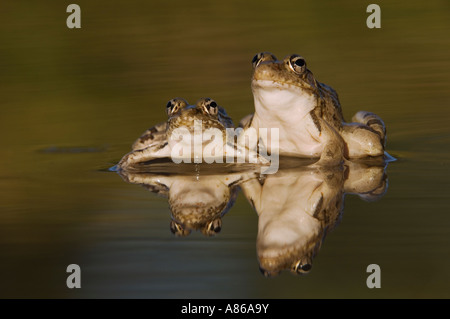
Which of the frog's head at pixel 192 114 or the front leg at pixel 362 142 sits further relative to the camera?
the front leg at pixel 362 142

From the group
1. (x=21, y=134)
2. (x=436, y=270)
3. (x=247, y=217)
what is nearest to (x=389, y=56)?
(x=21, y=134)

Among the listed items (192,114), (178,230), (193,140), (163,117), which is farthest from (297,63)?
(163,117)

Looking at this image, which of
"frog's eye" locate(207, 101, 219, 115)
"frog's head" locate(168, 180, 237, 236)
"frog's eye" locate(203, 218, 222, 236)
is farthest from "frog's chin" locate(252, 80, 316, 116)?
"frog's eye" locate(203, 218, 222, 236)

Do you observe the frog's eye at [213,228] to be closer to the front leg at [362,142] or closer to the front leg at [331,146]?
the front leg at [331,146]

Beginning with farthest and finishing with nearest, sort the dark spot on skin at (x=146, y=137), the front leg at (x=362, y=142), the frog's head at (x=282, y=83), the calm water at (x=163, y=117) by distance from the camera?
the dark spot on skin at (x=146, y=137) < the front leg at (x=362, y=142) < the frog's head at (x=282, y=83) < the calm water at (x=163, y=117)

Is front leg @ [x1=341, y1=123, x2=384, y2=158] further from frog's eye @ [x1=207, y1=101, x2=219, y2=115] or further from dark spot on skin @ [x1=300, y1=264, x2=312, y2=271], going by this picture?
dark spot on skin @ [x1=300, y1=264, x2=312, y2=271]

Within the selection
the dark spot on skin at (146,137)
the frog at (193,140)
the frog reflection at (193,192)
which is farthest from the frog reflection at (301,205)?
the dark spot on skin at (146,137)
